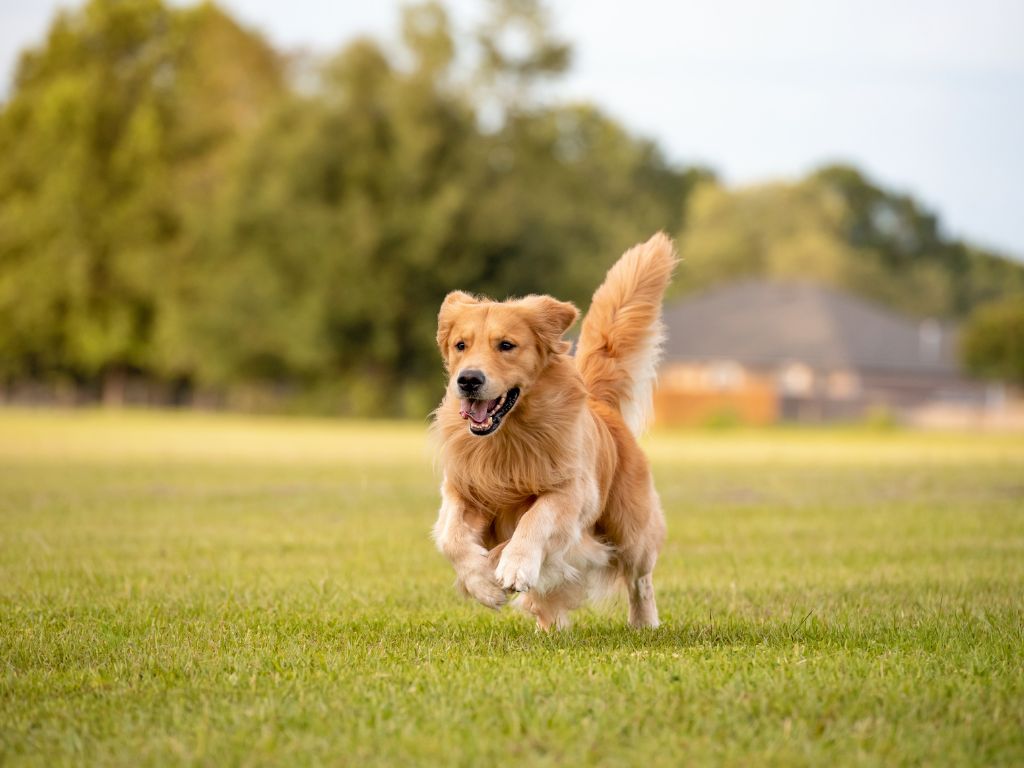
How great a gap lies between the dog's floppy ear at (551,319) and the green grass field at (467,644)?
109cm

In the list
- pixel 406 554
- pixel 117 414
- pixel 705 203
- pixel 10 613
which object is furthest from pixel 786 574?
pixel 705 203

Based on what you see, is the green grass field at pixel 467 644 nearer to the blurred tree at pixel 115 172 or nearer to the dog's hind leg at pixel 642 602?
the dog's hind leg at pixel 642 602

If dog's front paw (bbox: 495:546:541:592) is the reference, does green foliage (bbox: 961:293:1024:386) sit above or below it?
above

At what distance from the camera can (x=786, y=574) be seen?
30.5ft

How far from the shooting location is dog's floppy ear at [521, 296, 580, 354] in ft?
22.3

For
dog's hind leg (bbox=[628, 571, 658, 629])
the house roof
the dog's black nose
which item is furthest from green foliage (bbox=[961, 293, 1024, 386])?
the dog's black nose

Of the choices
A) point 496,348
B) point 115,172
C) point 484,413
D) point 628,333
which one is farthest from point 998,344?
point 484,413

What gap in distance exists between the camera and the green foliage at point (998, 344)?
57.0m

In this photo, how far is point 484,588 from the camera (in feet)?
20.4

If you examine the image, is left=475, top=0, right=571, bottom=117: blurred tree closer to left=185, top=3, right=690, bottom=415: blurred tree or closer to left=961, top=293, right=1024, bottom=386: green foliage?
left=185, top=3, right=690, bottom=415: blurred tree

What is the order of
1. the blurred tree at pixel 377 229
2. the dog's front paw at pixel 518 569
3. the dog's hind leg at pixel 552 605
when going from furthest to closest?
the blurred tree at pixel 377 229 < the dog's hind leg at pixel 552 605 < the dog's front paw at pixel 518 569

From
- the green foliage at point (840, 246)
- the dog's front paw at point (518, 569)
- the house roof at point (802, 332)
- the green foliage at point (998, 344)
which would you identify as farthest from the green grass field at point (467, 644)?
the green foliage at point (840, 246)

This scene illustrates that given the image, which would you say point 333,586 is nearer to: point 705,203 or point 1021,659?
point 1021,659

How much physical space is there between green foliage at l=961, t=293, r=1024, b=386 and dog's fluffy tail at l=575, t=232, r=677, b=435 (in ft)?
173
